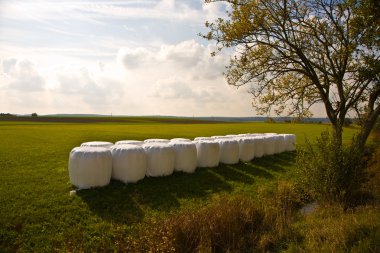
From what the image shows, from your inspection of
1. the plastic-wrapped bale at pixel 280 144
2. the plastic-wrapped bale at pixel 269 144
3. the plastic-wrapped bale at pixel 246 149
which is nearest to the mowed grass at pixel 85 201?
the plastic-wrapped bale at pixel 246 149

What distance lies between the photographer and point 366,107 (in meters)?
18.3

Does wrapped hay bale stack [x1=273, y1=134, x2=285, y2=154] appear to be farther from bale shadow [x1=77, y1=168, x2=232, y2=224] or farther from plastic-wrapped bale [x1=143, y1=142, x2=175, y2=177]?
plastic-wrapped bale [x1=143, y1=142, x2=175, y2=177]

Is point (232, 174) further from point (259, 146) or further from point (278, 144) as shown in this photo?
point (278, 144)

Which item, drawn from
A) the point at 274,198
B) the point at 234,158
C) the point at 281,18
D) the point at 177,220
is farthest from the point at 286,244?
the point at 281,18

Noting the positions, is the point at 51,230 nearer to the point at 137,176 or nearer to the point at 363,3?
the point at 137,176

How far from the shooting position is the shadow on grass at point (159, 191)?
10.4m

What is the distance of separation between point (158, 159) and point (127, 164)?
155cm

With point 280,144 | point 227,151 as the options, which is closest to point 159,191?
point 227,151

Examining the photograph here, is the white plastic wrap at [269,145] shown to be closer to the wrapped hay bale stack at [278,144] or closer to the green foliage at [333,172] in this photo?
the wrapped hay bale stack at [278,144]

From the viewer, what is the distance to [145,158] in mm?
13688

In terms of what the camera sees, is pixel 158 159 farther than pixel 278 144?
No

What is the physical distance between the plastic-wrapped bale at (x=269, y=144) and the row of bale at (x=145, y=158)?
257 centimetres

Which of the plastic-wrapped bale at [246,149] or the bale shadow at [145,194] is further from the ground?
the plastic-wrapped bale at [246,149]

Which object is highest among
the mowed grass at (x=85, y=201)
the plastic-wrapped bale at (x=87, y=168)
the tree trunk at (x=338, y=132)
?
the tree trunk at (x=338, y=132)
